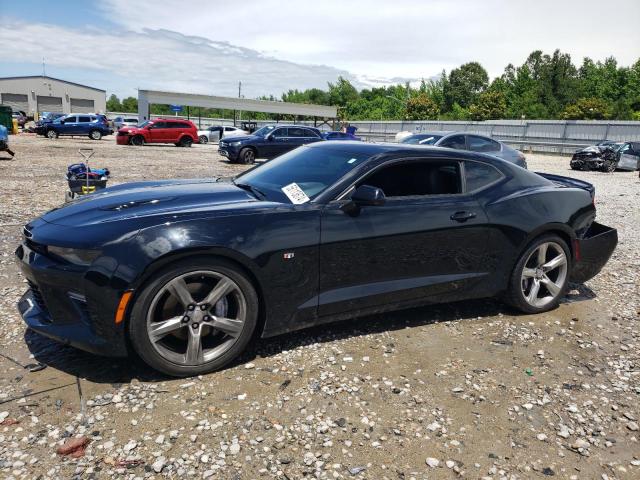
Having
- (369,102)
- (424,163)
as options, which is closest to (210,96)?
(424,163)

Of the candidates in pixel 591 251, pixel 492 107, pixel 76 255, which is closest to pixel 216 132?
pixel 591 251

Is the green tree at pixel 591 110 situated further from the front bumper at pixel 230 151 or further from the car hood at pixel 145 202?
the car hood at pixel 145 202

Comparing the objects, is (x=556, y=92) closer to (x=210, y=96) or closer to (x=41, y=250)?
(x=210, y=96)

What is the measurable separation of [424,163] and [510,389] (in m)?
1.83

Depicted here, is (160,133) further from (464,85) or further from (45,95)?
(464,85)

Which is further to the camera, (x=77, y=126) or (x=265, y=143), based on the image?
(x=77, y=126)

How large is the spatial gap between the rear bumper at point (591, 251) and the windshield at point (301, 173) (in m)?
2.33

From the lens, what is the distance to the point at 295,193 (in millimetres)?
3537

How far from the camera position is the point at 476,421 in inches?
111

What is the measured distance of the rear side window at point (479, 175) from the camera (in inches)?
161

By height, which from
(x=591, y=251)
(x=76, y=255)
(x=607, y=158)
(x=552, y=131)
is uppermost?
(x=552, y=131)

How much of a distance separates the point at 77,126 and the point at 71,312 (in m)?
33.2

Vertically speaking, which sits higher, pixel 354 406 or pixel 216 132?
pixel 216 132

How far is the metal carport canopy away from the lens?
42.8 m
